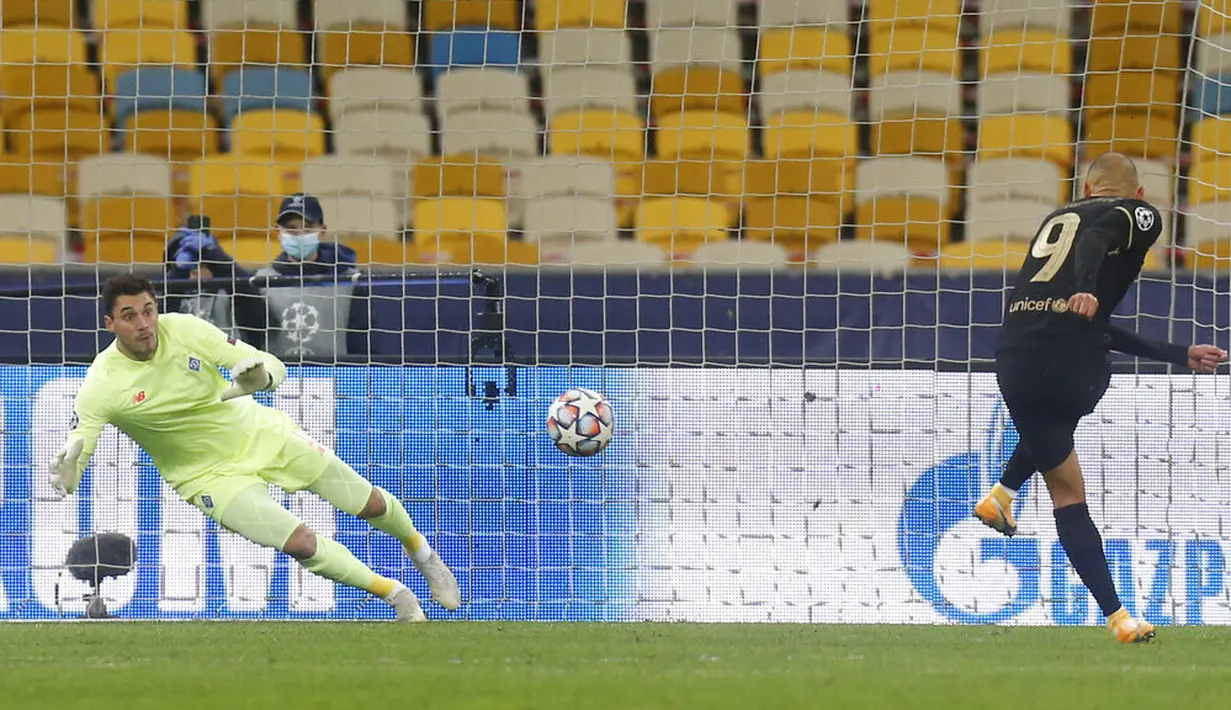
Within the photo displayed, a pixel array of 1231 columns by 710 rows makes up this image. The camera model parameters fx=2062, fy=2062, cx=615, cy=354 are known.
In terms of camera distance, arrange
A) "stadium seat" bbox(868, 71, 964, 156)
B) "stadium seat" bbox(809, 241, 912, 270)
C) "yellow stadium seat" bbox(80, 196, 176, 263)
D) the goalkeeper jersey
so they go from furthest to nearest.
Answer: "stadium seat" bbox(868, 71, 964, 156), "yellow stadium seat" bbox(80, 196, 176, 263), "stadium seat" bbox(809, 241, 912, 270), the goalkeeper jersey

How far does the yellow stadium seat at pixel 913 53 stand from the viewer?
12.2 metres

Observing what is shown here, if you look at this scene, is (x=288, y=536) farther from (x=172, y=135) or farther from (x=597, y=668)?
(x=172, y=135)

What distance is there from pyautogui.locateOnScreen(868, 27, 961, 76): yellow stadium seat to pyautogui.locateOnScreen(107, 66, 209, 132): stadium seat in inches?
157

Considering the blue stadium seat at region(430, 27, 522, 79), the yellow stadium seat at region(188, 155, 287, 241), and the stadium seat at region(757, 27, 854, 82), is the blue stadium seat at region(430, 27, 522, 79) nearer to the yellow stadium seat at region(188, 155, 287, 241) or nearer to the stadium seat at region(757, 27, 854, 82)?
the yellow stadium seat at region(188, 155, 287, 241)

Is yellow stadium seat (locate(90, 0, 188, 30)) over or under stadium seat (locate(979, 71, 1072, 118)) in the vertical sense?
over

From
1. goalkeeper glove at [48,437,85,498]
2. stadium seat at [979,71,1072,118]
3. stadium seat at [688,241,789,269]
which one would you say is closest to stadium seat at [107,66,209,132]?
stadium seat at [688,241,789,269]

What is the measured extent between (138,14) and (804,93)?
4045mm

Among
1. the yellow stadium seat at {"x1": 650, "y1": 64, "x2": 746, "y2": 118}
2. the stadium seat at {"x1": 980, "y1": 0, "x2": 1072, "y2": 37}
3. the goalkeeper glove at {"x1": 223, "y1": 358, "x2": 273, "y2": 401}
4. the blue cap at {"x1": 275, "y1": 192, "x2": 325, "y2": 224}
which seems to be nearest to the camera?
the goalkeeper glove at {"x1": 223, "y1": 358, "x2": 273, "y2": 401}

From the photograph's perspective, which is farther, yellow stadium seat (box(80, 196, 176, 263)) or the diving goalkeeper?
yellow stadium seat (box(80, 196, 176, 263))

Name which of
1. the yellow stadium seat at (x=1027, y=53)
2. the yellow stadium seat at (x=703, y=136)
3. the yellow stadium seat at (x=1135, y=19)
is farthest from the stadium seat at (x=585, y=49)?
the yellow stadium seat at (x=1135, y=19)

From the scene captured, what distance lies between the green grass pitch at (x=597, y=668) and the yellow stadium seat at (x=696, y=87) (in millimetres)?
4554

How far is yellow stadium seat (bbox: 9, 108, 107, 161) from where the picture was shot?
12203mm

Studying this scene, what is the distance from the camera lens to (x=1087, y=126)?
12023 mm

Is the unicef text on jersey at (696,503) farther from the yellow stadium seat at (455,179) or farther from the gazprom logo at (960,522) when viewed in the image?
the yellow stadium seat at (455,179)
